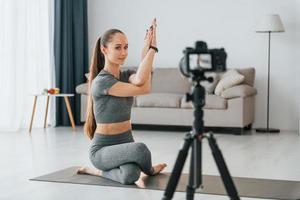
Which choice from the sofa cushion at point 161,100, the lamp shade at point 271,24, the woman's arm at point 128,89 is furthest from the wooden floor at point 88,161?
the lamp shade at point 271,24

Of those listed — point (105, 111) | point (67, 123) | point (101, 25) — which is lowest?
point (67, 123)

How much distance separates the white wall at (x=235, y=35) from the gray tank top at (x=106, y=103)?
12.9ft

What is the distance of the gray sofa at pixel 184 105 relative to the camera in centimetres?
659

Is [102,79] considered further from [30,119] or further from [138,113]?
[30,119]

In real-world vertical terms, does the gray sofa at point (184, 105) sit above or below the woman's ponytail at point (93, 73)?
below

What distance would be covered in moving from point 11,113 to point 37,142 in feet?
4.13

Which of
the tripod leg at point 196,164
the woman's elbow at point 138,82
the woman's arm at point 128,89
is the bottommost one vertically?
the tripod leg at point 196,164

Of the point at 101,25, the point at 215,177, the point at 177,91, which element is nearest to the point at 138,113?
the point at 177,91

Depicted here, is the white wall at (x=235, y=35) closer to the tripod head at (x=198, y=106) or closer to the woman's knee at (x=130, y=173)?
the woman's knee at (x=130, y=173)

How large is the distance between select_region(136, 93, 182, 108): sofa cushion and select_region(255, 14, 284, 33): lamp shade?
51.8 inches

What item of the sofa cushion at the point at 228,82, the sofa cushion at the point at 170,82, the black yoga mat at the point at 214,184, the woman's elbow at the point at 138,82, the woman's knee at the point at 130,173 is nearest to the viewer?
the black yoga mat at the point at 214,184

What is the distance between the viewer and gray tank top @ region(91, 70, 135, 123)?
366cm

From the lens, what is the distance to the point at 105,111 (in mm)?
3703

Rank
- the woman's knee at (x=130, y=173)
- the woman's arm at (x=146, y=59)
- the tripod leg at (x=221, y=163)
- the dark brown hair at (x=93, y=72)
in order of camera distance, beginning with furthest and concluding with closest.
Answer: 1. the dark brown hair at (x=93, y=72)
2. the woman's knee at (x=130, y=173)
3. the woman's arm at (x=146, y=59)
4. the tripod leg at (x=221, y=163)
